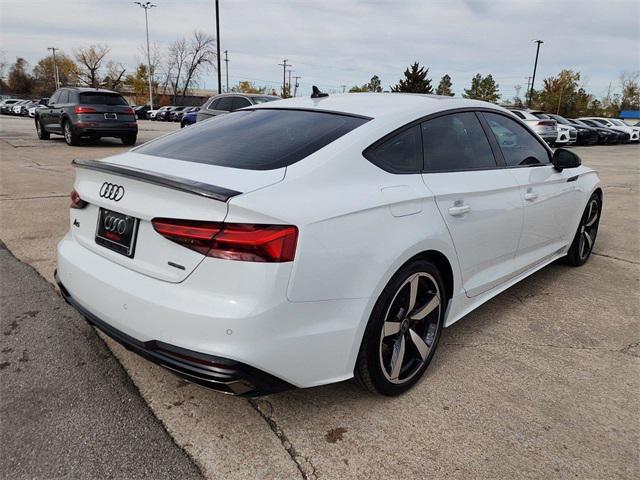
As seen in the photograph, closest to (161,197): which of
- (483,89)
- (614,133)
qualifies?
(614,133)

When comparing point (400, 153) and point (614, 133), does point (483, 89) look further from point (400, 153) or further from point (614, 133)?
point (400, 153)

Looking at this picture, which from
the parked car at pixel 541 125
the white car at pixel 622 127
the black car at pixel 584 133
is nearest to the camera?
the parked car at pixel 541 125

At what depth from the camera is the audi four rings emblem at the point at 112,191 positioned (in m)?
2.23

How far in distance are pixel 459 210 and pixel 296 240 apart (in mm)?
1177

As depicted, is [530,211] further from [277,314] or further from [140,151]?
[140,151]

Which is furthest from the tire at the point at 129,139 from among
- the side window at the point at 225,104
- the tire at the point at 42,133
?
the tire at the point at 42,133

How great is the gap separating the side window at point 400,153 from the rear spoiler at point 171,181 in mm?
803

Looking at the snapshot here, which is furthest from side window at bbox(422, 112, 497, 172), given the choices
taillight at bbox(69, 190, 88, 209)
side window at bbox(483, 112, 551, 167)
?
taillight at bbox(69, 190, 88, 209)

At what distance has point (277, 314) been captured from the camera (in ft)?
6.23

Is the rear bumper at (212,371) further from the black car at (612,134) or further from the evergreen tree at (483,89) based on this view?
the evergreen tree at (483,89)

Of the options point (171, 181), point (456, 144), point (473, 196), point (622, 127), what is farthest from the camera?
point (622, 127)

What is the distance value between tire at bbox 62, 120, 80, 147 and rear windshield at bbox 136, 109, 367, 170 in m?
12.8

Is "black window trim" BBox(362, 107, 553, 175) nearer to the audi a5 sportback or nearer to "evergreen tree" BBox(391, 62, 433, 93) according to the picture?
the audi a5 sportback

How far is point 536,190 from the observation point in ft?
11.7
